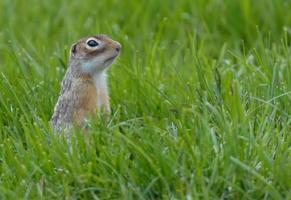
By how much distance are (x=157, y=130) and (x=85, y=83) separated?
2.35 feet

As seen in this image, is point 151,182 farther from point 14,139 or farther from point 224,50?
point 224,50

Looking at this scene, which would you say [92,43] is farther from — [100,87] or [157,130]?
[157,130]

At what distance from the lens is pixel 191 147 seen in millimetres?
4898

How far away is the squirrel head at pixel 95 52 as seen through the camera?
5621 millimetres

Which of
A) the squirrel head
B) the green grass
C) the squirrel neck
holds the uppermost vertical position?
the squirrel head

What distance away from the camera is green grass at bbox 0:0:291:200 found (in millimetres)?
4832

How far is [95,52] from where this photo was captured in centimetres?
568

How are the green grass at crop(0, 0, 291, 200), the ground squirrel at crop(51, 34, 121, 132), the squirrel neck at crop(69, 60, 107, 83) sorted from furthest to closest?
the squirrel neck at crop(69, 60, 107, 83), the ground squirrel at crop(51, 34, 121, 132), the green grass at crop(0, 0, 291, 200)

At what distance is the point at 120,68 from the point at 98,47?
1.21 meters

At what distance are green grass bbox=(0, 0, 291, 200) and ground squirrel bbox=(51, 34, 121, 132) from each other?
13 centimetres

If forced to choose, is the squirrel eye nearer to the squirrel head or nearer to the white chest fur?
the squirrel head

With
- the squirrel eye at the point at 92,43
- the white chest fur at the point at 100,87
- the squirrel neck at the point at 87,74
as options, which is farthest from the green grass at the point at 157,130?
the squirrel eye at the point at 92,43

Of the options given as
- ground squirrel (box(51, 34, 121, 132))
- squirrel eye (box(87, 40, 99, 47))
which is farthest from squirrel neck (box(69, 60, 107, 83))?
squirrel eye (box(87, 40, 99, 47))

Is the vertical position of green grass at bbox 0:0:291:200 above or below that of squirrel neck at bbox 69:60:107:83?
below
